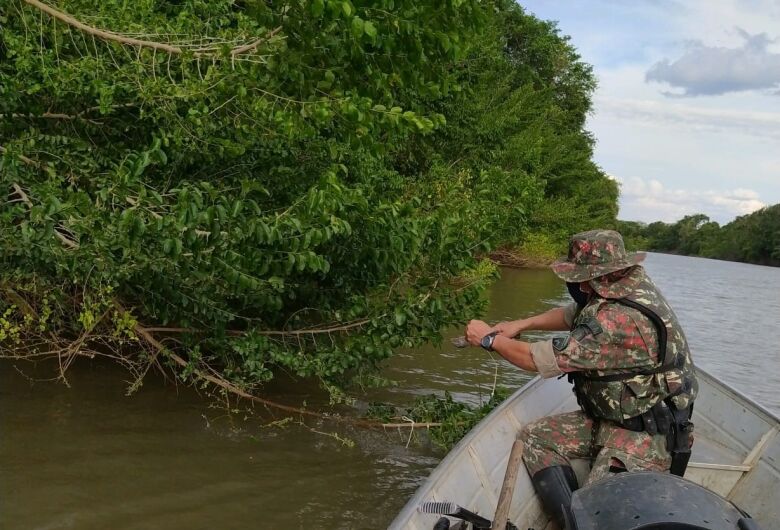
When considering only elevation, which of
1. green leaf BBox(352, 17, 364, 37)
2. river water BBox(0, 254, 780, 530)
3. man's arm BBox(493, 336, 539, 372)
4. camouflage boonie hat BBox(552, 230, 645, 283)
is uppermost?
green leaf BBox(352, 17, 364, 37)

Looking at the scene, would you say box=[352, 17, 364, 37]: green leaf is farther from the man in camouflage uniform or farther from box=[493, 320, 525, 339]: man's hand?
box=[493, 320, 525, 339]: man's hand

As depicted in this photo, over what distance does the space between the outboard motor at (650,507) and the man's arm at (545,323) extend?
2277mm

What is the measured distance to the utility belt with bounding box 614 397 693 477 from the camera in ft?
12.9

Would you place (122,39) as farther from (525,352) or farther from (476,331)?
(525,352)

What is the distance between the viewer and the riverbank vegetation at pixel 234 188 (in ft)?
14.2

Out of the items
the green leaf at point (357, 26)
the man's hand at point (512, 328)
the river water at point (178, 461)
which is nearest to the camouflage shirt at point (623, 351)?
the man's hand at point (512, 328)

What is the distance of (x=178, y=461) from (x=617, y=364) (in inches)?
142

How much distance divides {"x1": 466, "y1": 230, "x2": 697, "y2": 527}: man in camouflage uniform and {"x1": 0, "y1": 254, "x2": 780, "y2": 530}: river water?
183 cm

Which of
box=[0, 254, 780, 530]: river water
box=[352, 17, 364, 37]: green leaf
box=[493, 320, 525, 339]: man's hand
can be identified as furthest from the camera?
box=[493, 320, 525, 339]: man's hand

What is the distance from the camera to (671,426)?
3.97m

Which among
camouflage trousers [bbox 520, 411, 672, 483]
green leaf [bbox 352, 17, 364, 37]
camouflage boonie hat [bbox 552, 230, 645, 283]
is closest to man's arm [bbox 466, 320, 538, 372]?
camouflage boonie hat [bbox 552, 230, 645, 283]

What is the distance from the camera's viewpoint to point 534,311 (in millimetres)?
16844

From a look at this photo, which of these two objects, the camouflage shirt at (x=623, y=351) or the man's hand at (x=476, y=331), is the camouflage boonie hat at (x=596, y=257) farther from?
the man's hand at (x=476, y=331)

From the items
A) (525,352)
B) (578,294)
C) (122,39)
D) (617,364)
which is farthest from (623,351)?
(122,39)
